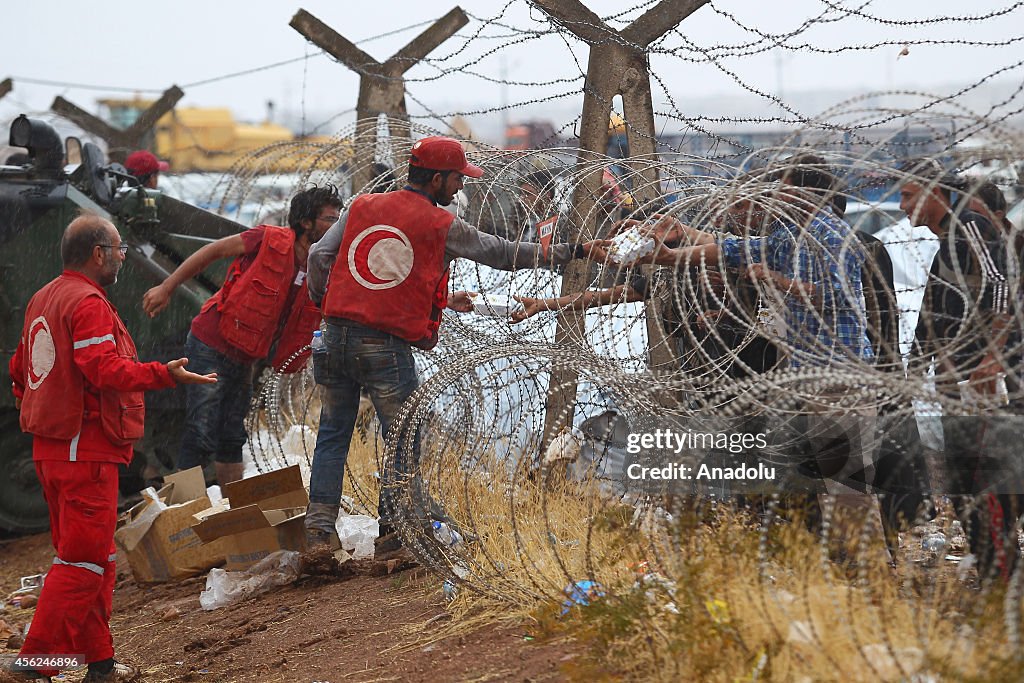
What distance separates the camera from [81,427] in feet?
15.0

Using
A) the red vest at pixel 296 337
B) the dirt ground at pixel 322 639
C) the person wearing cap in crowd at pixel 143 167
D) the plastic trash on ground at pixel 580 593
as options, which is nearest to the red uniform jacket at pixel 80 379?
the dirt ground at pixel 322 639

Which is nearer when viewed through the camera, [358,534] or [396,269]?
[396,269]

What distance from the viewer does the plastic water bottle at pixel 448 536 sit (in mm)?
5221

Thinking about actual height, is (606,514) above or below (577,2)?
below

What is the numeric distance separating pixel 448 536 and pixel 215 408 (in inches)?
85.7

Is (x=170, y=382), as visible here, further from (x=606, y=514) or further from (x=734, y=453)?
(x=734, y=453)

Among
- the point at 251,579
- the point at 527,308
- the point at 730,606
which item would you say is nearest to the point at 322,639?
the point at 251,579

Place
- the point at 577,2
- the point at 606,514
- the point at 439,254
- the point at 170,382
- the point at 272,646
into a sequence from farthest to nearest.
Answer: the point at 577,2
the point at 439,254
the point at 272,646
the point at 170,382
the point at 606,514

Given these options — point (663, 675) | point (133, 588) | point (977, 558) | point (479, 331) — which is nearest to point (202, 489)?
point (133, 588)

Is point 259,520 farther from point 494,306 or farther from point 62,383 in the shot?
point 494,306

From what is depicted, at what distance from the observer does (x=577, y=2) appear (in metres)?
6.21

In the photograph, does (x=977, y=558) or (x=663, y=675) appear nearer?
(x=663, y=675)

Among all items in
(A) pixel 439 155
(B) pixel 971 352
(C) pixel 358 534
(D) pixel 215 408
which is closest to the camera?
(B) pixel 971 352

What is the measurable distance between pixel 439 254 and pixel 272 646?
1.82m
